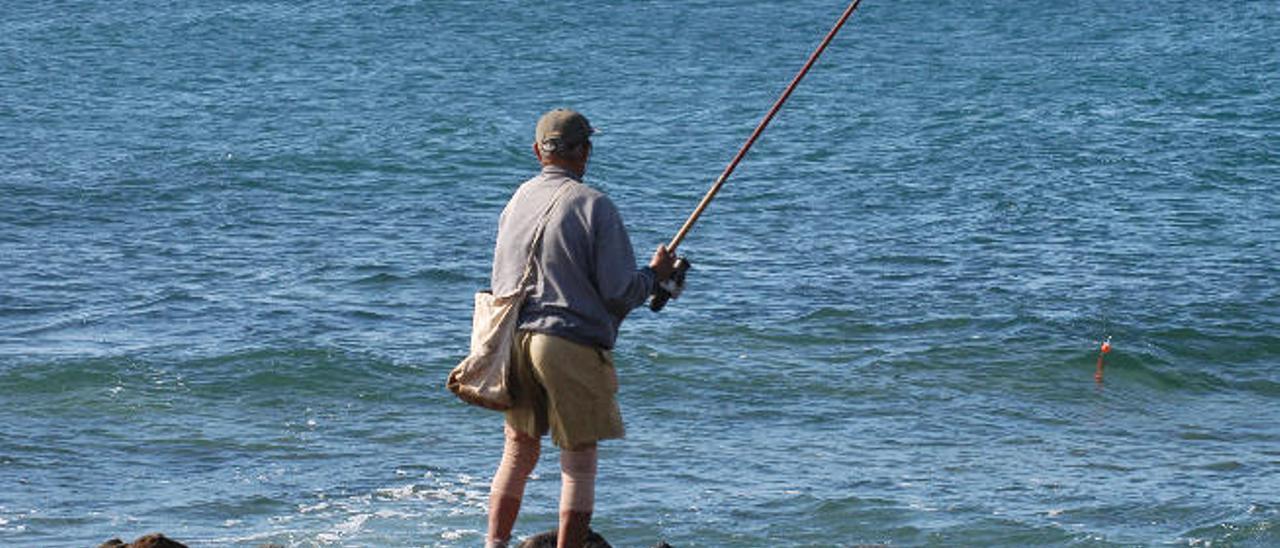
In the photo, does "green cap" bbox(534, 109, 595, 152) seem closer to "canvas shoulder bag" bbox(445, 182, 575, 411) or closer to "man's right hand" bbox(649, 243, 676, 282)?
"canvas shoulder bag" bbox(445, 182, 575, 411)

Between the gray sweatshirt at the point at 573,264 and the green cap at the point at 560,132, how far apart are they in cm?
7

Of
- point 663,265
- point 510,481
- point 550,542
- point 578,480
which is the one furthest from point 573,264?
point 550,542

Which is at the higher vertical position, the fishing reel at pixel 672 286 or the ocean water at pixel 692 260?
the fishing reel at pixel 672 286

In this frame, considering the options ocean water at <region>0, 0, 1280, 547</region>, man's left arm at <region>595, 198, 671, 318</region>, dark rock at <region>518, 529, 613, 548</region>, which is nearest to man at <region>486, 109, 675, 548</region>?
man's left arm at <region>595, 198, 671, 318</region>

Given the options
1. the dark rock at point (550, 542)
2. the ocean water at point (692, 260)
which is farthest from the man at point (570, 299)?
the ocean water at point (692, 260)

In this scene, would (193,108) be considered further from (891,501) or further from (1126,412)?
(891,501)

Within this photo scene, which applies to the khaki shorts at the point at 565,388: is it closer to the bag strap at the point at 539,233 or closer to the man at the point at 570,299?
the man at the point at 570,299

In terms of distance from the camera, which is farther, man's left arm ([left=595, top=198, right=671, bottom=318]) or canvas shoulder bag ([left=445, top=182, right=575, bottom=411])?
canvas shoulder bag ([left=445, top=182, right=575, bottom=411])

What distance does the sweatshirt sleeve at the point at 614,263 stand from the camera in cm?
602

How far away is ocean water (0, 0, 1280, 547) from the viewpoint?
9.70 meters

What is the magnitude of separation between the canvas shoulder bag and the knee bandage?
0.84 ft

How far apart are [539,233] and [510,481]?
2.77 ft

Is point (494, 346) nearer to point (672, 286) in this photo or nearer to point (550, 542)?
point (672, 286)

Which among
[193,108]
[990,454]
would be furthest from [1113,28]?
[990,454]
